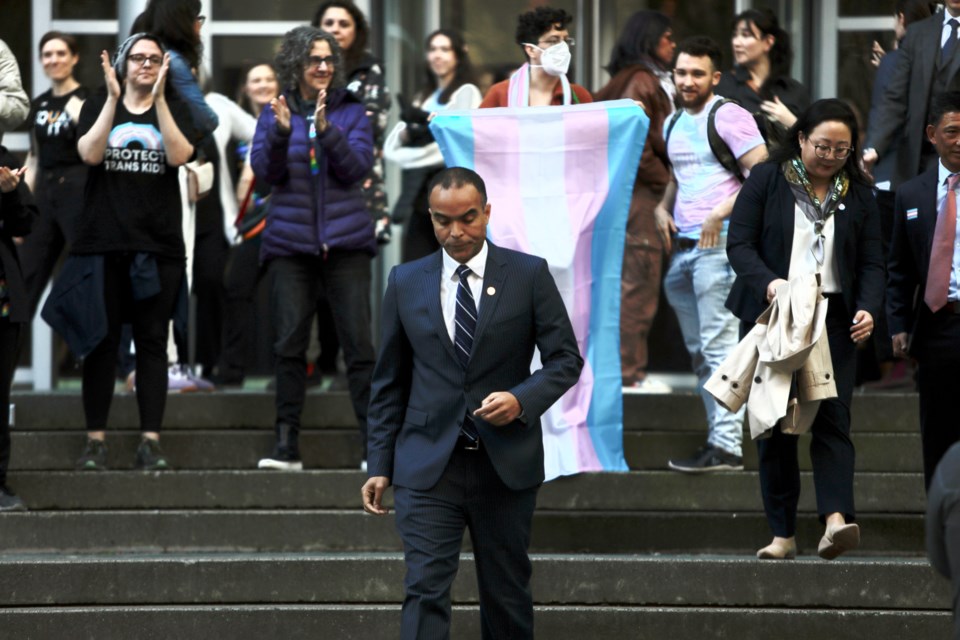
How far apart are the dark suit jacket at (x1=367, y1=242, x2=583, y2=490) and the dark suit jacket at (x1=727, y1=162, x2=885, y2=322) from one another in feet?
4.76

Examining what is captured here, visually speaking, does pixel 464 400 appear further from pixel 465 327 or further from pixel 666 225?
pixel 666 225

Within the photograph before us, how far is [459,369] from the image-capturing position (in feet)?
18.9

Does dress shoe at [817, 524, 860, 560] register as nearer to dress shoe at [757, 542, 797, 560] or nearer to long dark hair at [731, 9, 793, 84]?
dress shoe at [757, 542, 797, 560]

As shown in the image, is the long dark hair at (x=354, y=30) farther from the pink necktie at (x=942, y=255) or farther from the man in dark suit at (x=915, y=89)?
the pink necktie at (x=942, y=255)

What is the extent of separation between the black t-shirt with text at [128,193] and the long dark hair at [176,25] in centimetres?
47

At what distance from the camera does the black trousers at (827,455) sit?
684 centimetres

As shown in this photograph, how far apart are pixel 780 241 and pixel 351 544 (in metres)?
2.50

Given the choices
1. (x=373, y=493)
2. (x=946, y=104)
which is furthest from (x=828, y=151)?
(x=373, y=493)

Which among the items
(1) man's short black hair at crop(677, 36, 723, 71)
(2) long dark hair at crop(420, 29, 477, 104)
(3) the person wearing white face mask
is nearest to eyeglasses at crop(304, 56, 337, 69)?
(3) the person wearing white face mask

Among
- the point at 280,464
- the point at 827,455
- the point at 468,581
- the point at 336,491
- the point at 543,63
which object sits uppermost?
the point at 543,63

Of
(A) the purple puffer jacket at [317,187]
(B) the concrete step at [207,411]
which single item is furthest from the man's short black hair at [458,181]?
(B) the concrete step at [207,411]

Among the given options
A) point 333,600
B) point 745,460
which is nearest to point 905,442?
point 745,460

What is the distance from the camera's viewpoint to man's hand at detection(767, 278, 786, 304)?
6801 millimetres

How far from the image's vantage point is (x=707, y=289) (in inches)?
326
